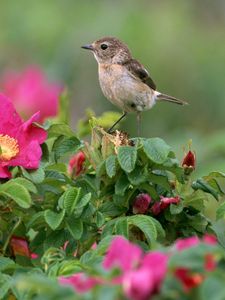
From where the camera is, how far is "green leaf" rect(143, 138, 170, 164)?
261cm

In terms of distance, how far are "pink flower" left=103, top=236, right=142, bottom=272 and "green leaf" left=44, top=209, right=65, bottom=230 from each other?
803 mm

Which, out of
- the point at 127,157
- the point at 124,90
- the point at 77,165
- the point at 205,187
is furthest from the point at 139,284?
the point at 124,90

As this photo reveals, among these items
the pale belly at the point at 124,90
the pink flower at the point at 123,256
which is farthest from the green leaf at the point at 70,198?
the pale belly at the point at 124,90

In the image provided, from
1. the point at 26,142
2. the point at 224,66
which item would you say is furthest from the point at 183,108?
the point at 26,142

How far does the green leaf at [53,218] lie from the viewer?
99.7 inches

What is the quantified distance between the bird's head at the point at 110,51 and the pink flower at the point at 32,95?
43cm

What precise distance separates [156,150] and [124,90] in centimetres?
245

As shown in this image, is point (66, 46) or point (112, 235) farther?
point (66, 46)

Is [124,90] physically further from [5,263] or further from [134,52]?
[134,52]

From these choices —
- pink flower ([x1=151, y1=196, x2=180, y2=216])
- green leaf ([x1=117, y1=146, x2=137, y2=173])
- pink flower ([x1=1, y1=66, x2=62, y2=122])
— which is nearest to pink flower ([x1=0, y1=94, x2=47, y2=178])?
green leaf ([x1=117, y1=146, x2=137, y2=173])

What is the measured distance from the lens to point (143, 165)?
2691 millimetres

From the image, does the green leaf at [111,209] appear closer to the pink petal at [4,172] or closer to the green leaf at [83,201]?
the green leaf at [83,201]

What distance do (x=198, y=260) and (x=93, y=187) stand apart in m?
1.09

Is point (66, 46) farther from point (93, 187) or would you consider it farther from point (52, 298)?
point (52, 298)
